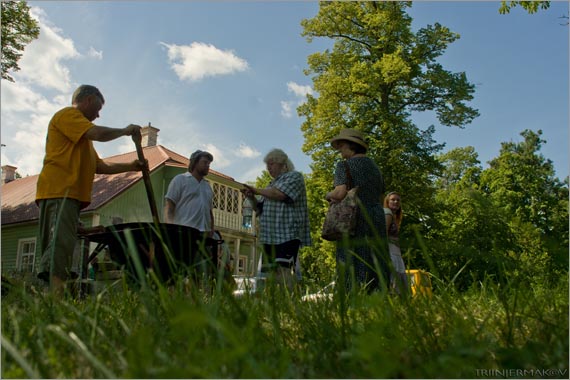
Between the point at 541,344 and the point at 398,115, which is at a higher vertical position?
the point at 398,115

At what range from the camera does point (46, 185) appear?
3.77 meters

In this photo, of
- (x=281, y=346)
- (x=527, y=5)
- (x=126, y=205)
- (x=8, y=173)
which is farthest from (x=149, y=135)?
(x=281, y=346)

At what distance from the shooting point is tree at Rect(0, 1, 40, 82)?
65.5 feet

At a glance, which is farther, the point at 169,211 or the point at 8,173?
the point at 8,173

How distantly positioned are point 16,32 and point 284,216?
20.2 metres

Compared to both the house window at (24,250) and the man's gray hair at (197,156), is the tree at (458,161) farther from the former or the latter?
the man's gray hair at (197,156)

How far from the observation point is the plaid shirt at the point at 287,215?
16.1 feet

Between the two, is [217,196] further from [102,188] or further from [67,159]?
[67,159]

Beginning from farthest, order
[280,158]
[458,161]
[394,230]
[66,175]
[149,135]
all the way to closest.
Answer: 1. [458,161]
2. [149,135]
3. [394,230]
4. [280,158]
5. [66,175]

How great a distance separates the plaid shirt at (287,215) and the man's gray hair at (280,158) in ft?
0.79

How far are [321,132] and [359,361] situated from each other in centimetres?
2179

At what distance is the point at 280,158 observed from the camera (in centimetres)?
537

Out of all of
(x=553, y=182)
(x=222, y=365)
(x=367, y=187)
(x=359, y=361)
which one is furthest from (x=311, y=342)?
(x=553, y=182)

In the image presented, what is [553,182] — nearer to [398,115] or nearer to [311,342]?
[398,115]
